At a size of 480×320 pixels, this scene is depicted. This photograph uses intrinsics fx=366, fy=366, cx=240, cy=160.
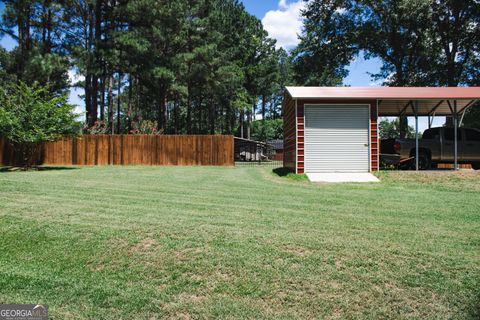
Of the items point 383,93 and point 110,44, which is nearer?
point 383,93

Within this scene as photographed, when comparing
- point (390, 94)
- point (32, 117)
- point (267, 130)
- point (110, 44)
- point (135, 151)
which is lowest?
point (135, 151)

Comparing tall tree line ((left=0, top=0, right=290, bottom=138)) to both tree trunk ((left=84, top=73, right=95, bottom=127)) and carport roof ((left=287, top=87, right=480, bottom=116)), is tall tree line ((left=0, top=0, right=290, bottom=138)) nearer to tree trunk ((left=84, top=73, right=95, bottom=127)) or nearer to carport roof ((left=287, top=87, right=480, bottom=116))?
tree trunk ((left=84, top=73, right=95, bottom=127))

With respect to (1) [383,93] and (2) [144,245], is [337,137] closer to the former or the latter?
(1) [383,93]

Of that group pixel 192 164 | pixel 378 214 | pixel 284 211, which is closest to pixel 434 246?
pixel 378 214

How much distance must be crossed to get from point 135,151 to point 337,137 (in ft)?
39.7

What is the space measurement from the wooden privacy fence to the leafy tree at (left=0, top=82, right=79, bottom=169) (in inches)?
133

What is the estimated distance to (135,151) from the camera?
20391 mm

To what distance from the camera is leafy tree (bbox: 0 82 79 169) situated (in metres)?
15.9

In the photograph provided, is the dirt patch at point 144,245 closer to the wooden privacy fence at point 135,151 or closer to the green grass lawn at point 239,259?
the green grass lawn at point 239,259

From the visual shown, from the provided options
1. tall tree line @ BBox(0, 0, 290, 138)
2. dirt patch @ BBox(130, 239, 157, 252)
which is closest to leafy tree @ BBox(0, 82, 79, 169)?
tall tree line @ BBox(0, 0, 290, 138)

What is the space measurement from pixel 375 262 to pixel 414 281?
17.1 inches

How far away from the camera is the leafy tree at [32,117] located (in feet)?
52.0

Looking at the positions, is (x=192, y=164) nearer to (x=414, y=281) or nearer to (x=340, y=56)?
(x=340, y=56)

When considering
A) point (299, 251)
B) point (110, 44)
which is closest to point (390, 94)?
point (299, 251)
